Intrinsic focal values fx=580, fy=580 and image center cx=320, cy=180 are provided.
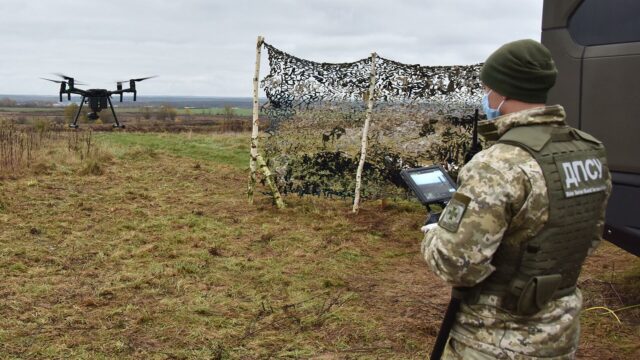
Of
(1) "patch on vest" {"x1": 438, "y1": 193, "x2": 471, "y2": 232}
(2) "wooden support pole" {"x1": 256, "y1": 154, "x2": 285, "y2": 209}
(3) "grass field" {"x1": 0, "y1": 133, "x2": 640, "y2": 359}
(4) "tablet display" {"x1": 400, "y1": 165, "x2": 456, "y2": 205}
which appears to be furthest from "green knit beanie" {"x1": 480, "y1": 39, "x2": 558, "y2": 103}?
(2) "wooden support pole" {"x1": 256, "y1": 154, "x2": 285, "y2": 209}

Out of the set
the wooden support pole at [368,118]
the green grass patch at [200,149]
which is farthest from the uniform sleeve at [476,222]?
the green grass patch at [200,149]

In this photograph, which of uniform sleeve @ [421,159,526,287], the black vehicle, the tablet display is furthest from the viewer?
the black vehicle

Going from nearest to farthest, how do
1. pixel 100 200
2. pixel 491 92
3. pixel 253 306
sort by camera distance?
pixel 491 92
pixel 253 306
pixel 100 200

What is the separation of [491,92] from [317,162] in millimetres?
6505

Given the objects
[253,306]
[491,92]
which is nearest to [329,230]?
[253,306]

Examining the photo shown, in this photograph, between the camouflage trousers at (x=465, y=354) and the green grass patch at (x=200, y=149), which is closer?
the camouflage trousers at (x=465, y=354)

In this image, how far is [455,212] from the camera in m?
1.85

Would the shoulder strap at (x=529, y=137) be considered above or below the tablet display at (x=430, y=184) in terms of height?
above

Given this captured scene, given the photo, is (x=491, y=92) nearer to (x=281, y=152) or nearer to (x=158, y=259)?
(x=158, y=259)

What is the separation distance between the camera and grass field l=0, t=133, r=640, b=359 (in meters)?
4.14

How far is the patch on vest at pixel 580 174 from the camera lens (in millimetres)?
1880

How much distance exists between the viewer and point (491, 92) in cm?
201

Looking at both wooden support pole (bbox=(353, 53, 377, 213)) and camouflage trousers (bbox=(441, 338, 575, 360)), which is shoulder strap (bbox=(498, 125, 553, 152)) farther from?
wooden support pole (bbox=(353, 53, 377, 213))

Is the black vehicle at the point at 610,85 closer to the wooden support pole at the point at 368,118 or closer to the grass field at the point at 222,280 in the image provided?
the grass field at the point at 222,280
